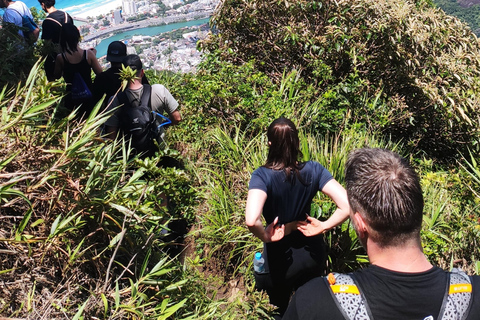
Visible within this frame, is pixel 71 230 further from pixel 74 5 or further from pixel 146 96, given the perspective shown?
pixel 74 5

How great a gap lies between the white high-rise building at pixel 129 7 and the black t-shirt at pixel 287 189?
9.72m

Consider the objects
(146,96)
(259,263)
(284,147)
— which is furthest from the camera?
(146,96)

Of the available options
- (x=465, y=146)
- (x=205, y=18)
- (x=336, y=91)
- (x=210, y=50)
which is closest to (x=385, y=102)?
(x=336, y=91)

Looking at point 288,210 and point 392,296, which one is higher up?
point 392,296

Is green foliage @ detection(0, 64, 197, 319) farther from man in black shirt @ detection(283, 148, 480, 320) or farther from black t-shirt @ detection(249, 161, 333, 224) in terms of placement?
man in black shirt @ detection(283, 148, 480, 320)

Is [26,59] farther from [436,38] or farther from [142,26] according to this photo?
[142,26]

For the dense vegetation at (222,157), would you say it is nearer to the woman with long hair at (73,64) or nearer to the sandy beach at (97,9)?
the woman with long hair at (73,64)

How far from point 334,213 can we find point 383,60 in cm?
373

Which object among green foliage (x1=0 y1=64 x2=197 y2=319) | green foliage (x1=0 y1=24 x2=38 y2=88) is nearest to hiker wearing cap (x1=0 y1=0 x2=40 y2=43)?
green foliage (x1=0 y1=24 x2=38 y2=88)

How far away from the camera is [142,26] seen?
10.2 meters

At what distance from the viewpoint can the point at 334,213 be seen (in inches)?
103

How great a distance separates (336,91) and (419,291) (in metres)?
4.22

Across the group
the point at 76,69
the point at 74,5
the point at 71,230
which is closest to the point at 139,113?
the point at 71,230

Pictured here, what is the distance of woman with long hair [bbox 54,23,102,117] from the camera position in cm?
425
